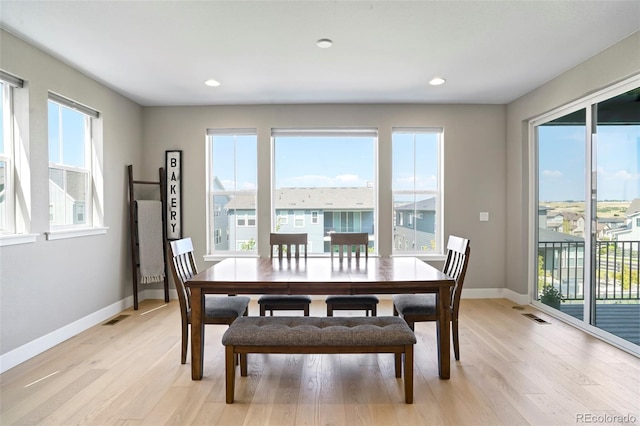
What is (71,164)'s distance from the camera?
3492mm

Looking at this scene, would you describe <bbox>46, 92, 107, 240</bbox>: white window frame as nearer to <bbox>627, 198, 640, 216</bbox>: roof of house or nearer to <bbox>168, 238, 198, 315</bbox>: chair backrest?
<bbox>168, 238, 198, 315</bbox>: chair backrest

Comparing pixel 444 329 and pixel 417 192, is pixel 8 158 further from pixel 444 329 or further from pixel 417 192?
pixel 417 192

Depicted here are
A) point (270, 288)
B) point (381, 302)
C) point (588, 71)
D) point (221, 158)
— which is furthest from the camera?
point (221, 158)

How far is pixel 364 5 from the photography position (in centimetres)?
233

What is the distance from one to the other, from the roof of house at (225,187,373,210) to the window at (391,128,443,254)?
440 mm

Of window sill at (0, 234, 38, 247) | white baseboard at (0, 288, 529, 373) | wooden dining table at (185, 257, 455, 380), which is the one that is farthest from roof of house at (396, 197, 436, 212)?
window sill at (0, 234, 38, 247)

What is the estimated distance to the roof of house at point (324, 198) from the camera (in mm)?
4777

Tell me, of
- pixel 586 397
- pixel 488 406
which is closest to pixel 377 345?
pixel 488 406

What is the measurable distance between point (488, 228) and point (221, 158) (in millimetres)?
3822

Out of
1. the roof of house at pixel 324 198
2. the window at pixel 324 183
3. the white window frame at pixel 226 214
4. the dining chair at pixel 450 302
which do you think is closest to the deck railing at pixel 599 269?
the dining chair at pixel 450 302

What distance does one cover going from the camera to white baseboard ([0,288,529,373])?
2657 millimetres

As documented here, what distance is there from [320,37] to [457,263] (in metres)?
2.16

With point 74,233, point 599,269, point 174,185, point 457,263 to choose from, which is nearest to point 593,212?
point 599,269

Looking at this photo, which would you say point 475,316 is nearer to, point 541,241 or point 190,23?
point 541,241
